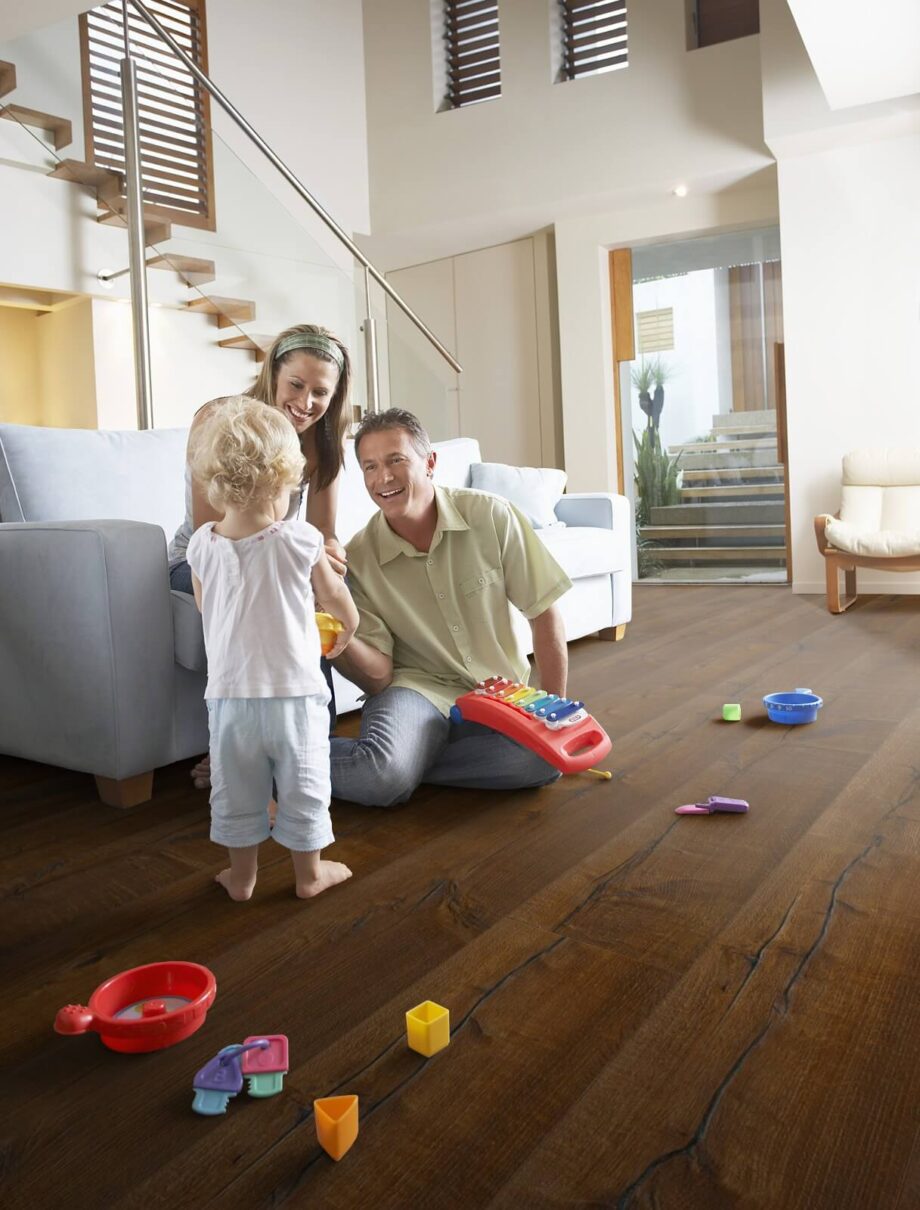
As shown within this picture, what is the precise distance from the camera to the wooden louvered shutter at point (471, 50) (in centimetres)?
686

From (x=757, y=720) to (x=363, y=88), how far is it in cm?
637

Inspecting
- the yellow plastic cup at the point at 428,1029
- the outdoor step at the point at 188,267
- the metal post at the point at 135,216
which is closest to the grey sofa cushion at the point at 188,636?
the yellow plastic cup at the point at 428,1029

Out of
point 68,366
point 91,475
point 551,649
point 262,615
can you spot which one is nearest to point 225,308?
point 68,366

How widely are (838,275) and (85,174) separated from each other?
3.95m

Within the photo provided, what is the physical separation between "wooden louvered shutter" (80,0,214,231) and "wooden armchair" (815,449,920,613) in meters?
3.35

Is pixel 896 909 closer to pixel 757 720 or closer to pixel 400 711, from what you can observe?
pixel 400 711

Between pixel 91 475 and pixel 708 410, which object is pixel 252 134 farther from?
pixel 708 410

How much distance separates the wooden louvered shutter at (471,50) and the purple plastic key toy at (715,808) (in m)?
6.28

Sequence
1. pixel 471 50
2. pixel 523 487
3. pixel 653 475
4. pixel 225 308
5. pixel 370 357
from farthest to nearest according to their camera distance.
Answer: pixel 471 50 < pixel 653 475 < pixel 370 357 < pixel 225 308 < pixel 523 487

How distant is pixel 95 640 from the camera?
1999 mm

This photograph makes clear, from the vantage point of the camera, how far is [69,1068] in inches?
43.2

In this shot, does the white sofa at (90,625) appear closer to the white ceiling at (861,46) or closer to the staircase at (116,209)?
the staircase at (116,209)

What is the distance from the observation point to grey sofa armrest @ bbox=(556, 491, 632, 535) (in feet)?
13.9

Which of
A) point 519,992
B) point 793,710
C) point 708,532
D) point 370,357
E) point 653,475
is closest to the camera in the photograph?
point 519,992
